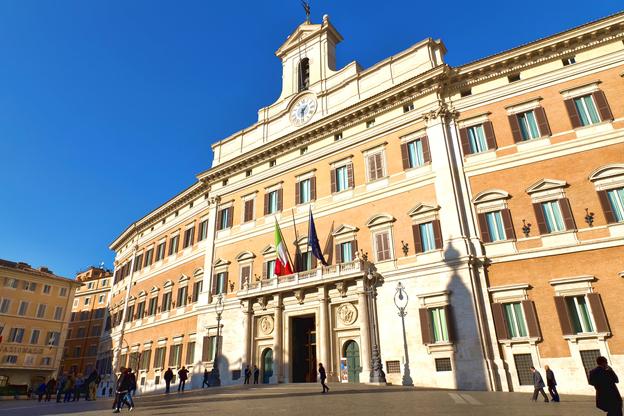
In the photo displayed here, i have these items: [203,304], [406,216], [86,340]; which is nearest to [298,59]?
[406,216]

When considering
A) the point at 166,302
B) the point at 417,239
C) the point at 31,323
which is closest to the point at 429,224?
the point at 417,239

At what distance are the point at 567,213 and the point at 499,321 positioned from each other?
5324 millimetres

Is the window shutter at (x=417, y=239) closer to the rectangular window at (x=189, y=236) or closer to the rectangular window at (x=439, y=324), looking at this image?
the rectangular window at (x=439, y=324)

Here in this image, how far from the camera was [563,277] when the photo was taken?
A: 1633cm

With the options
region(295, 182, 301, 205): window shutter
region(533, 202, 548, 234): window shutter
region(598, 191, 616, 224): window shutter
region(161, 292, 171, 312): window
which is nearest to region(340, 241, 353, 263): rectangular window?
region(295, 182, 301, 205): window shutter

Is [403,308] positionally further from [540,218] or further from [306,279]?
[540,218]

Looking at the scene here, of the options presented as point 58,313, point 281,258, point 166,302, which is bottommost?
point 166,302

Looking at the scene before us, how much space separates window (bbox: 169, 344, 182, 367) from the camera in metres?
28.5

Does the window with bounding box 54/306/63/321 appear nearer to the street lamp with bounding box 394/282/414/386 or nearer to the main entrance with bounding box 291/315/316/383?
the main entrance with bounding box 291/315/316/383

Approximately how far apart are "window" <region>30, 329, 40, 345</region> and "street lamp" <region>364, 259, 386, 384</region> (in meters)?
41.9

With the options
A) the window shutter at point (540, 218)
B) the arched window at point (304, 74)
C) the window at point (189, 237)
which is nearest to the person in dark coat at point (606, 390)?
the window shutter at point (540, 218)

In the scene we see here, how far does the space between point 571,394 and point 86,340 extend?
5629 cm

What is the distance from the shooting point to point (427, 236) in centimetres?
1988

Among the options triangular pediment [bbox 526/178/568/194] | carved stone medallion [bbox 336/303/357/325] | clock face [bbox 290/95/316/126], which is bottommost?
carved stone medallion [bbox 336/303/357/325]
